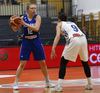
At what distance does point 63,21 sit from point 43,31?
448 inches

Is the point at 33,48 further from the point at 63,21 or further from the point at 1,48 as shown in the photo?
the point at 1,48

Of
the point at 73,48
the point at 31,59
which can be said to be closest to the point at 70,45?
the point at 73,48

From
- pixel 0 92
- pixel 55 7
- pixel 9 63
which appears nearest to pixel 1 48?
pixel 9 63

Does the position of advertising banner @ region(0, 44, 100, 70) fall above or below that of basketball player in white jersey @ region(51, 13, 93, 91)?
below

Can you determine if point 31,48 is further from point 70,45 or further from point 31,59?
point 31,59

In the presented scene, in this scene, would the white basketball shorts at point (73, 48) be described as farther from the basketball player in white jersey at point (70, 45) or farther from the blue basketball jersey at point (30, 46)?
the blue basketball jersey at point (30, 46)

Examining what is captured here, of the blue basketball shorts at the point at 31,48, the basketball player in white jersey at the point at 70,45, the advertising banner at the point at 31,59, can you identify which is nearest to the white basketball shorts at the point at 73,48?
the basketball player in white jersey at the point at 70,45

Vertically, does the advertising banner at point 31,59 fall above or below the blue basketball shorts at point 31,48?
below

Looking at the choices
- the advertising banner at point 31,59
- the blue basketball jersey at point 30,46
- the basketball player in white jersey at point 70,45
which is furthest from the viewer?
the advertising banner at point 31,59

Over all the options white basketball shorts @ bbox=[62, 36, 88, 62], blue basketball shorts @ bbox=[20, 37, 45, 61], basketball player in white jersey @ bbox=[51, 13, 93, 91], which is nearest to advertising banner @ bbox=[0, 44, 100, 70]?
blue basketball shorts @ bbox=[20, 37, 45, 61]

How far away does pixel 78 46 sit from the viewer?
729 centimetres

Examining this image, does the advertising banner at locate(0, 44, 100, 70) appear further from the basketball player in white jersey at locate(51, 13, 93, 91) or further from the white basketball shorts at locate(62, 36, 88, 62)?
the white basketball shorts at locate(62, 36, 88, 62)

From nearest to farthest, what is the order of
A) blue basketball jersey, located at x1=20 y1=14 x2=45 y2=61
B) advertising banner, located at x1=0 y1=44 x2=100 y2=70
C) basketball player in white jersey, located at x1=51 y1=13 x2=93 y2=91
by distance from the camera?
basketball player in white jersey, located at x1=51 y1=13 x2=93 y2=91, blue basketball jersey, located at x1=20 y1=14 x2=45 y2=61, advertising banner, located at x1=0 y1=44 x2=100 y2=70

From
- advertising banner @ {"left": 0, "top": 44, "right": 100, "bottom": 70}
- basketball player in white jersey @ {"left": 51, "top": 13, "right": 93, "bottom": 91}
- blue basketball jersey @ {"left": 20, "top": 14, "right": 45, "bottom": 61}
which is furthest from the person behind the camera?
advertising banner @ {"left": 0, "top": 44, "right": 100, "bottom": 70}
